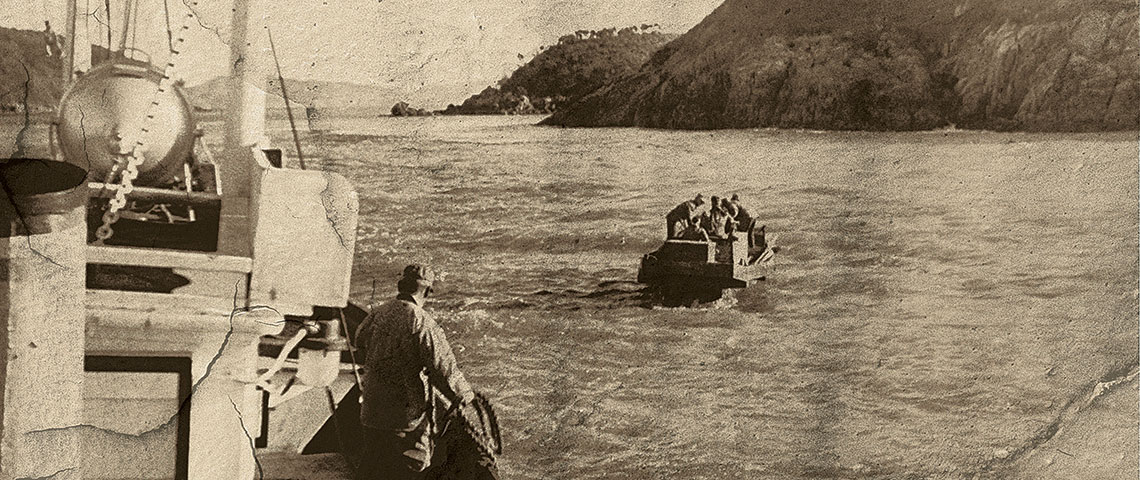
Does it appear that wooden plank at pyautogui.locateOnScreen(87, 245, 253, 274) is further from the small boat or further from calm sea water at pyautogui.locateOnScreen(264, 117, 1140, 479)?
the small boat

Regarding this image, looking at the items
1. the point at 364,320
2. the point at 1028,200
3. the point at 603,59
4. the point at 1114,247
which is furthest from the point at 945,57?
the point at 364,320

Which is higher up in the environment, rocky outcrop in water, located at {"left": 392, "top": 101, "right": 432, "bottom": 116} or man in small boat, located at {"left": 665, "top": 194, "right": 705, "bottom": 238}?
rocky outcrop in water, located at {"left": 392, "top": 101, "right": 432, "bottom": 116}

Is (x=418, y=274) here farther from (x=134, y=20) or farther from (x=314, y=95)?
(x=134, y=20)

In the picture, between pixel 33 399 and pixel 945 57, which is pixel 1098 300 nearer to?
pixel 945 57

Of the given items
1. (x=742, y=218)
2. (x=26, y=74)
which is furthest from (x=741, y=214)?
(x=26, y=74)

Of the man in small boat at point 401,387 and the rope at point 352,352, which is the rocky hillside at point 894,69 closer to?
the man in small boat at point 401,387

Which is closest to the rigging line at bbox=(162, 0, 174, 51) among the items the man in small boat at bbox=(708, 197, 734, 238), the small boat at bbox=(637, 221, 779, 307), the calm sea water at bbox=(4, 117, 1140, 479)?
the calm sea water at bbox=(4, 117, 1140, 479)
